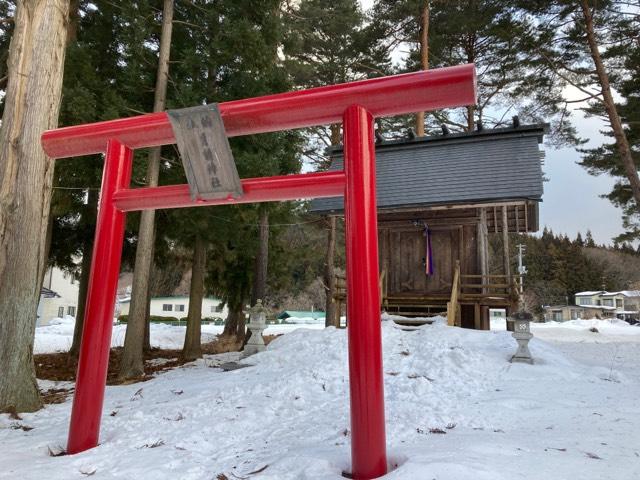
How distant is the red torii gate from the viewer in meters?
2.99

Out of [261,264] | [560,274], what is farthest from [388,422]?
A: [560,274]

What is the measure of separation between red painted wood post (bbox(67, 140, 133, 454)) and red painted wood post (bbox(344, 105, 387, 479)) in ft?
7.70

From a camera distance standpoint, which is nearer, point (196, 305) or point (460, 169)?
point (460, 169)

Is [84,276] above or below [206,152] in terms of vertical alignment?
below

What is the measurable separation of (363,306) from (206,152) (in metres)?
1.92

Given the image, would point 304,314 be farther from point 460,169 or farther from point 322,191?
point 322,191

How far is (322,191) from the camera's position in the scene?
3.59 meters

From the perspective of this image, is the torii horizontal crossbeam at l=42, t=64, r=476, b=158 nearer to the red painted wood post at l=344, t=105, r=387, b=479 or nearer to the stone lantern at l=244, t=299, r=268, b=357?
the red painted wood post at l=344, t=105, r=387, b=479

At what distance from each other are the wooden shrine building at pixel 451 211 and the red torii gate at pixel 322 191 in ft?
25.7

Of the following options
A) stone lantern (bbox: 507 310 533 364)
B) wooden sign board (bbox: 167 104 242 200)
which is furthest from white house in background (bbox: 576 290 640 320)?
wooden sign board (bbox: 167 104 242 200)

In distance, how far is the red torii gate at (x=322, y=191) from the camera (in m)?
2.99

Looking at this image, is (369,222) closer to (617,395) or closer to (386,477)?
(386,477)

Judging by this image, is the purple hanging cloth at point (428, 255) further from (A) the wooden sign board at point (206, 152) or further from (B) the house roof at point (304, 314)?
(B) the house roof at point (304, 314)

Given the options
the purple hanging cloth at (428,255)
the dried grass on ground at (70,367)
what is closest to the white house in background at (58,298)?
the dried grass on ground at (70,367)
